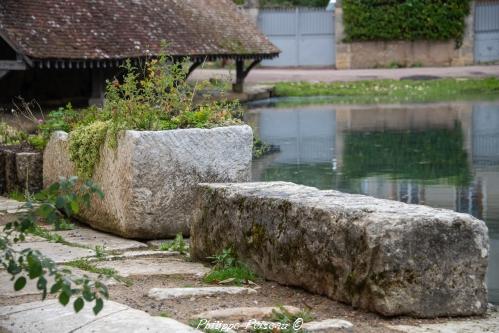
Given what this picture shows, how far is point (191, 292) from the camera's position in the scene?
4656 mm

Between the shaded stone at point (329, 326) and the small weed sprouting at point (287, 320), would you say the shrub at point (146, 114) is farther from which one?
the shaded stone at point (329, 326)

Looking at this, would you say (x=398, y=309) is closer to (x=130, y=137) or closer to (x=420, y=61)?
(x=130, y=137)

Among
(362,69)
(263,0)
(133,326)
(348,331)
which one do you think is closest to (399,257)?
(348,331)

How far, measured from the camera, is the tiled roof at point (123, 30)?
17.8 metres

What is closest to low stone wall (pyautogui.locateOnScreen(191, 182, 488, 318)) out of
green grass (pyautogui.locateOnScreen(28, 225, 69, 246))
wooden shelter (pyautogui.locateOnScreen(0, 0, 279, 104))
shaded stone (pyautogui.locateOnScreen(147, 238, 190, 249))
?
shaded stone (pyautogui.locateOnScreen(147, 238, 190, 249))

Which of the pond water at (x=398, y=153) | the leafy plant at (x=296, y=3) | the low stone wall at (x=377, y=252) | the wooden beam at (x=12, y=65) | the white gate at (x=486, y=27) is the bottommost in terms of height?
the pond water at (x=398, y=153)

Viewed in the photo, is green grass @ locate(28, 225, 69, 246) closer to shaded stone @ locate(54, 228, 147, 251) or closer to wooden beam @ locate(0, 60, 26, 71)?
shaded stone @ locate(54, 228, 147, 251)

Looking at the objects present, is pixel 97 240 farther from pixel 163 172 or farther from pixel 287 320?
pixel 287 320

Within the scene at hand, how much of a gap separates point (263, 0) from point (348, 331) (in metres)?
43.4

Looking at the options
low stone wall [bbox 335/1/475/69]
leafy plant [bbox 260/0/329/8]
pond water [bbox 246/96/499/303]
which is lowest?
pond water [bbox 246/96/499/303]

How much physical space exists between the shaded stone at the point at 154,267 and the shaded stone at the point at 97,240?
0.47 meters

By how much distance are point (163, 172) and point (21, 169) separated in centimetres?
252

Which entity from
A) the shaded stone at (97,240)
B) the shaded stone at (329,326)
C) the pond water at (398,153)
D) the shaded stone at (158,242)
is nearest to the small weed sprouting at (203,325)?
the shaded stone at (329,326)

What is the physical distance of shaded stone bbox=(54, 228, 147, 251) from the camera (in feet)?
20.4
